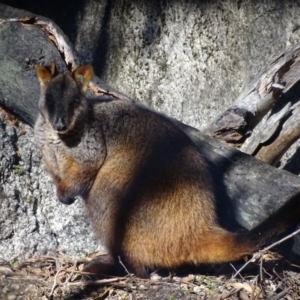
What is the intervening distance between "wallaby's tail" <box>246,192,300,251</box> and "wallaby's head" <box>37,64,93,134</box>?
138 cm

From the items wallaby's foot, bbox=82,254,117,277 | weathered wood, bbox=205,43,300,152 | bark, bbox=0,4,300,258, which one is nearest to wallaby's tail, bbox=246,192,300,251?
bark, bbox=0,4,300,258

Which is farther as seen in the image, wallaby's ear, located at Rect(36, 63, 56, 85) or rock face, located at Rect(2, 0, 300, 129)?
A: rock face, located at Rect(2, 0, 300, 129)

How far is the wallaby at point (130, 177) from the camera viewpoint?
4.92 meters

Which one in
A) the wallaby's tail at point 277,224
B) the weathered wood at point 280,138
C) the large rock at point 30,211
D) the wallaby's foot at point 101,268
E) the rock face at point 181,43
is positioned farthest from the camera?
the rock face at point 181,43

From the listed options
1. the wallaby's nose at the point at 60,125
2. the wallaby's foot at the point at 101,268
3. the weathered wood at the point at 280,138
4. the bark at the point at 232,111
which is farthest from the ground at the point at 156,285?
the weathered wood at the point at 280,138

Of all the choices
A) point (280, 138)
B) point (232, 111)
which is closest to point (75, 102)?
point (232, 111)

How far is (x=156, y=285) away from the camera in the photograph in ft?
16.4

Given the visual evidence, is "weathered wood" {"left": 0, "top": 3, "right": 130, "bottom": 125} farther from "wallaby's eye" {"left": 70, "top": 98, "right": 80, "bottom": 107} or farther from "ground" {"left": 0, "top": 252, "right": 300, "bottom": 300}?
"ground" {"left": 0, "top": 252, "right": 300, "bottom": 300}

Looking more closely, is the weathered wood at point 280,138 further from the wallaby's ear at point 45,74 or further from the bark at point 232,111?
the wallaby's ear at point 45,74

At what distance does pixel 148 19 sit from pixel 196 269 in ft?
7.78

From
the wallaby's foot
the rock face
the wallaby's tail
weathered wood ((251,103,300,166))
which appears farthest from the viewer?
the rock face

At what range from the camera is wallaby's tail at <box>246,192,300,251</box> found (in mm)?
4473

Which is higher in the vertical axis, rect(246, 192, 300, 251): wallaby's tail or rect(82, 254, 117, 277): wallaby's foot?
rect(246, 192, 300, 251): wallaby's tail

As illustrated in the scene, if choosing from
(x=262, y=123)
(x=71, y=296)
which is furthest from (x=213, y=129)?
(x=71, y=296)
